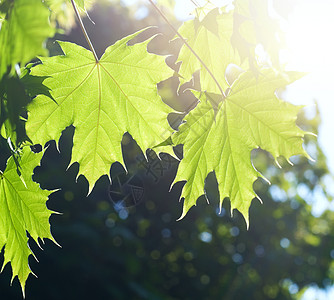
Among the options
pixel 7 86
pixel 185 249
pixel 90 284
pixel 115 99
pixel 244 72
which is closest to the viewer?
pixel 7 86

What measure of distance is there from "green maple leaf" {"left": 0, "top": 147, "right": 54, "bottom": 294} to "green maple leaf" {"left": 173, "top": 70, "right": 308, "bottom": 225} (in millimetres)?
314

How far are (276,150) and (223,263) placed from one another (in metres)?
10.4

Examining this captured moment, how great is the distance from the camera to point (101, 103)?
101cm

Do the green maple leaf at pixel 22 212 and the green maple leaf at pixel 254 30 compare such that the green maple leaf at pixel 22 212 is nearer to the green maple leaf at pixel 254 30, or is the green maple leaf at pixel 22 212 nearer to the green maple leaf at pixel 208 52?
Result: the green maple leaf at pixel 208 52

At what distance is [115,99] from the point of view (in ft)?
3.32

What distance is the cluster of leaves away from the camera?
3.01 feet

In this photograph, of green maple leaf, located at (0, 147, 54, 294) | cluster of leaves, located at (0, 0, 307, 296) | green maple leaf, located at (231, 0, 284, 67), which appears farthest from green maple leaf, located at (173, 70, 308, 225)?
green maple leaf, located at (0, 147, 54, 294)

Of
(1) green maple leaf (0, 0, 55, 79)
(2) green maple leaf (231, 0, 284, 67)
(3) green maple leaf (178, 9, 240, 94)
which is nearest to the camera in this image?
(1) green maple leaf (0, 0, 55, 79)

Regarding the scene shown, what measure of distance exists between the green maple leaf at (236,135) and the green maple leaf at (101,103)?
79mm

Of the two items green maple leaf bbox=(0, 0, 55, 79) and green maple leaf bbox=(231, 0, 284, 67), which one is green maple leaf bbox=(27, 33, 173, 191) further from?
green maple leaf bbox=(0, 0, 55, 79)

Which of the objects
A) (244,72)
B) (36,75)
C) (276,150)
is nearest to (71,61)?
(36,75)

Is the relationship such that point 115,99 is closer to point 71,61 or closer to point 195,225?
point 71,61

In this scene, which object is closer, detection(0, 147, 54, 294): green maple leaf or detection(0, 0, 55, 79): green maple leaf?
detection(0, 0, 55, 79): green maple leaf

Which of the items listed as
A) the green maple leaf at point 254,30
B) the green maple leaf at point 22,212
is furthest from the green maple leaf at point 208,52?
the green maple leaf at point 22,212
